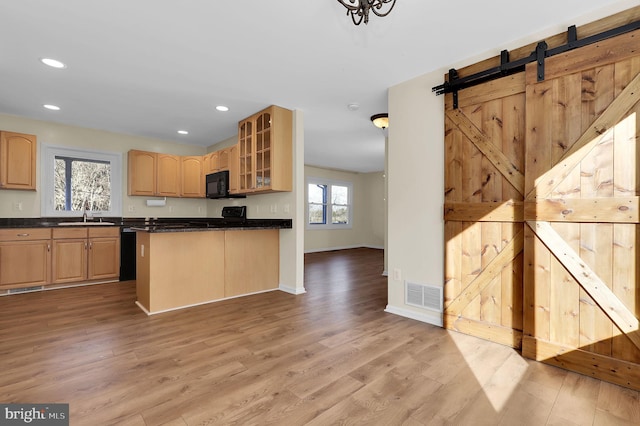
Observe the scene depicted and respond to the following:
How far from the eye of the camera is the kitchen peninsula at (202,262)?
3279mm

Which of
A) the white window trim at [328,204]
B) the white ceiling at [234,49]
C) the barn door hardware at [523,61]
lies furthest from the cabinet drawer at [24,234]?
the white window trim at [328,204]

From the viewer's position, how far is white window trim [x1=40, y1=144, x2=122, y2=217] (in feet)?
15.2

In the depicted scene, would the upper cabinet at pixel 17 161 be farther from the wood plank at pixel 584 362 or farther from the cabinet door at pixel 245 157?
the wood plank at pixel 584 362

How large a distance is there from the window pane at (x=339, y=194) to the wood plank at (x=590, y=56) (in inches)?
272

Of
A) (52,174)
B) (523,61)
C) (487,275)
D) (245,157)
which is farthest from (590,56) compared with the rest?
(52,174)

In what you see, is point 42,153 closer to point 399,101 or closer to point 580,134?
point 399,101

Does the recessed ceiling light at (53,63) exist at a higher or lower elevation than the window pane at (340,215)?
higher

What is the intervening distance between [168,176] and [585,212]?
18.7ft

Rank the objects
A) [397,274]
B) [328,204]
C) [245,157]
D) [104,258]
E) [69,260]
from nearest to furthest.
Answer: [397,274] → [69,260] → [245,157] → [104,258] → [328,204]

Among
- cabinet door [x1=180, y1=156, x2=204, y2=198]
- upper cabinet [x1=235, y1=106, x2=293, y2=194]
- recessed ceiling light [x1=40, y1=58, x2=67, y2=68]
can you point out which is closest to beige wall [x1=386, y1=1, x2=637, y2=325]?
upper cabinet [x1=235, y1=106, x2=293, y2=194]

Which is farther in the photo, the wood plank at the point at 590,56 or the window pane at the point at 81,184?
the window pane at the point at 81,184

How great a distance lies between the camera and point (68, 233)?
14.3ft

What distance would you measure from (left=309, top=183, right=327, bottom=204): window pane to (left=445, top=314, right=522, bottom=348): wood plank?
6.13m

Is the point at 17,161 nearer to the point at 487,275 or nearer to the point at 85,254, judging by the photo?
the point at 85,254
